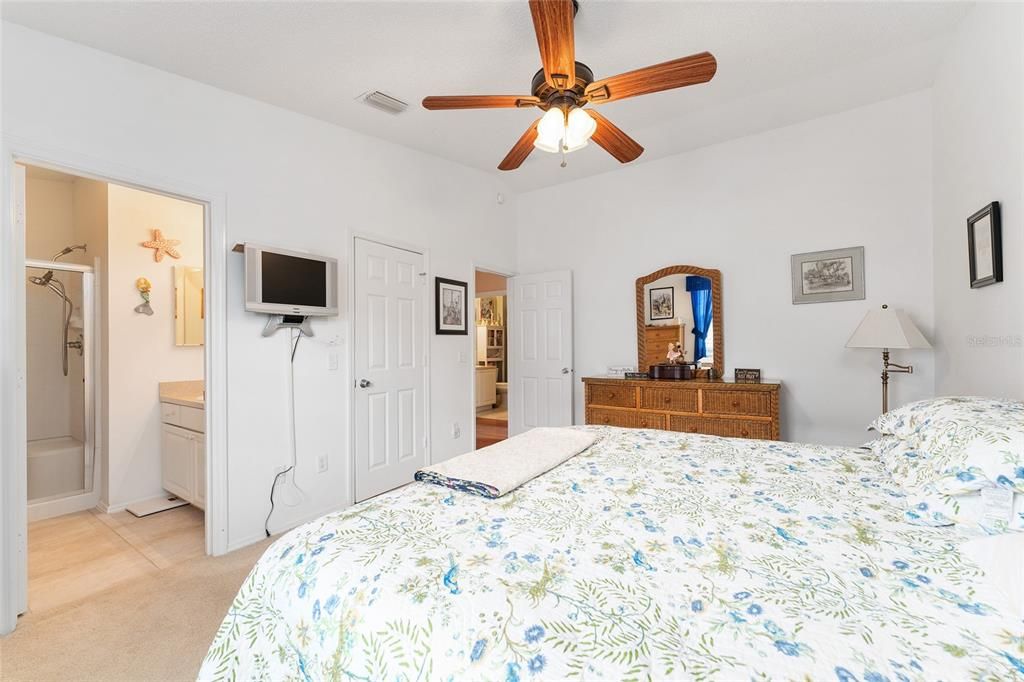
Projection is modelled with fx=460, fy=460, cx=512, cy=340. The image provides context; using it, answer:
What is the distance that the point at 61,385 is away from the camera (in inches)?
147

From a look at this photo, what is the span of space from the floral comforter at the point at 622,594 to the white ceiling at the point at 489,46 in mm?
2250

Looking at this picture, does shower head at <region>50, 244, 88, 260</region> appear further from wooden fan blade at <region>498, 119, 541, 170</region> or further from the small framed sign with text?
the small framed sign with text

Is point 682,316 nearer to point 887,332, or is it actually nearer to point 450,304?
point 887,332

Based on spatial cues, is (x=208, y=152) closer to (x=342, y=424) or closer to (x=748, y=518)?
(x=342, y=424)

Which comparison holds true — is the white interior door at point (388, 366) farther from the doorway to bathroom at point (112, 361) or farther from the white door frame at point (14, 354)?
the white door frame at point (14, 354)

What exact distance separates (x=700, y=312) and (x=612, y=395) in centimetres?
105

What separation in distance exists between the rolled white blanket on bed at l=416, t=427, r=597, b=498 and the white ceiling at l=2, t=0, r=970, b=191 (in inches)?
80.3

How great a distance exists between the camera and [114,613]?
6.99 ft

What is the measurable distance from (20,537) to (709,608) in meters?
2.96

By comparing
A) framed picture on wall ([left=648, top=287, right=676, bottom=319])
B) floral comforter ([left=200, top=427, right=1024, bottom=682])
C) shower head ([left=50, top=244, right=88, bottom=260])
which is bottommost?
floral comforter ([left=200, top=427, right=1024, bottom=682])

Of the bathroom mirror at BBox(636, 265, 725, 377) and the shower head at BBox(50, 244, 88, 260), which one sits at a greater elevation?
the shower head at BBox(50, 244, 88, 260)

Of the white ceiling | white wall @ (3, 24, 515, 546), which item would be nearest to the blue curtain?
the white ceiling

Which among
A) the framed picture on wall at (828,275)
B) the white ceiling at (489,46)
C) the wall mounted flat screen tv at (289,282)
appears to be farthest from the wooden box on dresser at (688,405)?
the wall mounted flat screen tv at (289,282)

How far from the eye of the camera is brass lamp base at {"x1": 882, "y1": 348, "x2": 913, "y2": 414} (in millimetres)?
3026
